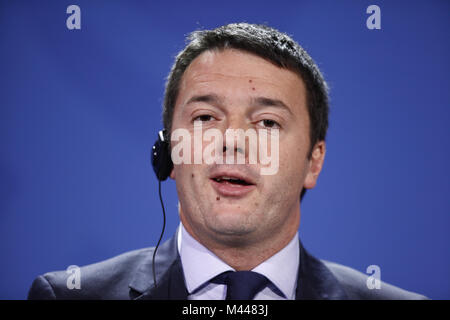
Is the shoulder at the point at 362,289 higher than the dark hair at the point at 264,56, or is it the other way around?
the dark hair at the point at 264,56

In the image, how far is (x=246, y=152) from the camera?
1599 mm

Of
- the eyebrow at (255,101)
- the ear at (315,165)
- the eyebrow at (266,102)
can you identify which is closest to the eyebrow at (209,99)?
the eyebrow at (255,101)

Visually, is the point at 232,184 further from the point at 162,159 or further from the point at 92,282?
the point at 92,282

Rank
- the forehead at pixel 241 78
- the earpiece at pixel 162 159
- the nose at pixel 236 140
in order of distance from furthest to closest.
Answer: the earpiece at pixel 162 159, the forehead at pixel 241 78, the nose at pixel 236 140

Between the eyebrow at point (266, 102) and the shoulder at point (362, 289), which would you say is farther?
the shoulder at point (362, 289)

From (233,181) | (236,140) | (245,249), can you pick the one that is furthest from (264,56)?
(245,249)

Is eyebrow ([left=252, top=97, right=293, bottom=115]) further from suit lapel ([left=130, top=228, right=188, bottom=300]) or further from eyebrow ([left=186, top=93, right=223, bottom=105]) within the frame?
suit lapel ([left=130, top=228, right=188, bottom=300])

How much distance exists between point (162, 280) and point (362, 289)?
2.82 feet

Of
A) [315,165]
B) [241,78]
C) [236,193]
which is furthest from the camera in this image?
[315,165]

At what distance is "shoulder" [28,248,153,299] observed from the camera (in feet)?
5.67

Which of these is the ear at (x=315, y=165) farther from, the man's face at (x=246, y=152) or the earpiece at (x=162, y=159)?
the earpiece at (x=162, y=159)

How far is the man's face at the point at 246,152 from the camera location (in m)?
1.59
